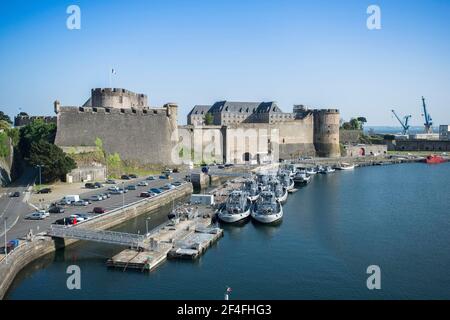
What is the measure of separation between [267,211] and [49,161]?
14.0 metres

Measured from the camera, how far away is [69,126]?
117 ft

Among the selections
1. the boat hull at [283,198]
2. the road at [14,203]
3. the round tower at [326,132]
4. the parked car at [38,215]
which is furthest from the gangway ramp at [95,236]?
the round tower at [326,132]

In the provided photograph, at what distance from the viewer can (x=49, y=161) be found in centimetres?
2930

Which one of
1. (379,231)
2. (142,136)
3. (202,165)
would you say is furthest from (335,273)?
(202,165)

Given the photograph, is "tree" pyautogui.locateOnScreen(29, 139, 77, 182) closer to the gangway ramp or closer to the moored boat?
the gangway ramp

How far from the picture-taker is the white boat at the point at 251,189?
Answer: 2947 centimetres

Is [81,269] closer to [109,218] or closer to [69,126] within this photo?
[109,218]

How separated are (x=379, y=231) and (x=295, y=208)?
669 centimetres

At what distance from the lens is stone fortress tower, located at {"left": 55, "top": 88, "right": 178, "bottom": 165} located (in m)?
35.7

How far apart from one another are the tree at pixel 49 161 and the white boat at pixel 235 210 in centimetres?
1098

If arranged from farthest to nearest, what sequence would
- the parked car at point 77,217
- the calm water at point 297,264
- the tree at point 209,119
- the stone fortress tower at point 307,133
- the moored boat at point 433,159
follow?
the tree at point 209,119, the moored boat at point 433,159, the stone fortress tower at point 307,133, the parked car at point 77,217, the calm water at point 297,264

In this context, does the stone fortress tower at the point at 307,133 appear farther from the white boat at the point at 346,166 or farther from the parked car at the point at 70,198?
the parked car at the point at 70,198

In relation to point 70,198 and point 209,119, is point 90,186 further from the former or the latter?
point 209,119
